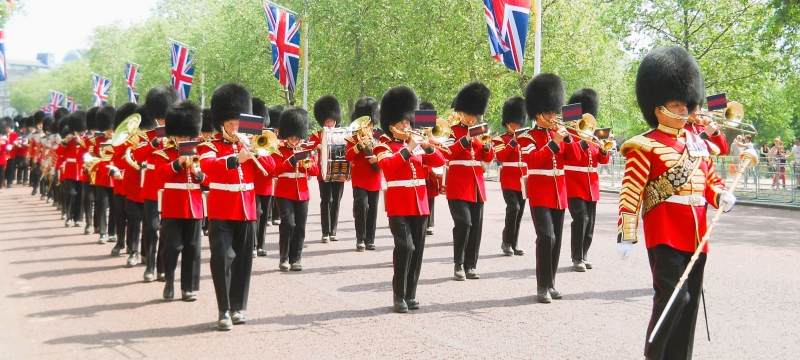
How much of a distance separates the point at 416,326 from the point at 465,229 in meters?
2.16

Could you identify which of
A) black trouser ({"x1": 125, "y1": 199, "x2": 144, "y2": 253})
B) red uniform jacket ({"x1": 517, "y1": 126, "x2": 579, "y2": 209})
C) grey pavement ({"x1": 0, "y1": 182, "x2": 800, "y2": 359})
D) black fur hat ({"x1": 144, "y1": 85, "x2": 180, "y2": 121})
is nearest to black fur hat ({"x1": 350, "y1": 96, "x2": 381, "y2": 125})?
grey pavement ({"x1": 0, "y1": 182, "x2": 800, "y2": 359})

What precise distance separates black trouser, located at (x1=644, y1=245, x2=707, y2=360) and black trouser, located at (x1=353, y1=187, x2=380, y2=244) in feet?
21.4

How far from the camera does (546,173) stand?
25.9ft

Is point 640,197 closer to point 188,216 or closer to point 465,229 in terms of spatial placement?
point 465,229

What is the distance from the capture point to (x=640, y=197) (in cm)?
490

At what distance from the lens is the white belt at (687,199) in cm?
481

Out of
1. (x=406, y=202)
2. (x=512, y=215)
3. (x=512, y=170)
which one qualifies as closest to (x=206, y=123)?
(x=406, y=202)

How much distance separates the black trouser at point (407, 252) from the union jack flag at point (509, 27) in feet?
27.5

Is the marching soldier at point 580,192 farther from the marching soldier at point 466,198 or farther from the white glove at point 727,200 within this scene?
the white glove at point 727,200

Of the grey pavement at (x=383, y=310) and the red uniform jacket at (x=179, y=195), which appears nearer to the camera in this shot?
the grey pavement at (x=383, y=310)

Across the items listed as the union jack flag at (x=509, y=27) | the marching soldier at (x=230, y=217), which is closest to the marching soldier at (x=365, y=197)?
the marching soldier at (x=230, y=217)

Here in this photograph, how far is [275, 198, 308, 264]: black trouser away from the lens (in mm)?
9558

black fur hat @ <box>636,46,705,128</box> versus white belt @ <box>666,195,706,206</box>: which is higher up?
black fur hat @ <box>636,46,705,128</box>

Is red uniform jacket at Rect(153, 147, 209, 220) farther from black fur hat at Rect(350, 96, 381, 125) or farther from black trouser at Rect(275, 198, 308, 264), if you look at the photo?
black fur hat at Rect(350, 96, 381, 125)
